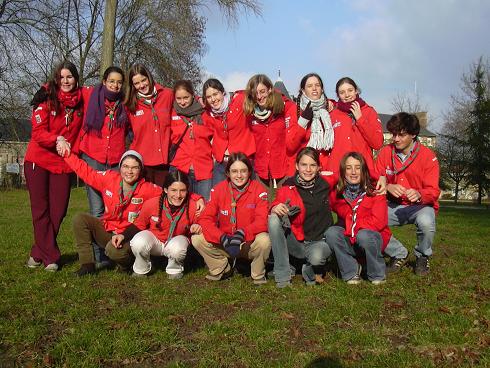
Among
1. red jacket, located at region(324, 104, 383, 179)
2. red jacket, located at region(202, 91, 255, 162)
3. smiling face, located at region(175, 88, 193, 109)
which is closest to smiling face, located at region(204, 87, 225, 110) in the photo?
red jacket, located at region(202, 91, 255, 162)

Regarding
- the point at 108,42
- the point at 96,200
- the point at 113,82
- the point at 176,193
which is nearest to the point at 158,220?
the point at 176,193

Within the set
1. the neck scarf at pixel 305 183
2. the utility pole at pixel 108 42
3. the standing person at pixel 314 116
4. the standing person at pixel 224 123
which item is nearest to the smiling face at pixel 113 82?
the standing person at pixel 224 123

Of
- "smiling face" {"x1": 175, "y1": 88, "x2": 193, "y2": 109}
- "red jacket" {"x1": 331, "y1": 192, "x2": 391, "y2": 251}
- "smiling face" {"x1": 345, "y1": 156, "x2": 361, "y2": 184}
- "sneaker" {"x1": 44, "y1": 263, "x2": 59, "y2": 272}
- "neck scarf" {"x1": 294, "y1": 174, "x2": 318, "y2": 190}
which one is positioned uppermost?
"smiling face" {"x1": 175, "y1": 88, "x2": 193, "y2": 109}

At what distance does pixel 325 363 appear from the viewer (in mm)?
3396

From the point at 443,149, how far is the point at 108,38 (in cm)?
3730

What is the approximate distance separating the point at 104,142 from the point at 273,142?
7.16 feet

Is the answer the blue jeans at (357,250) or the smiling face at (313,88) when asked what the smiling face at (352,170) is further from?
the smiling face at (313,88)

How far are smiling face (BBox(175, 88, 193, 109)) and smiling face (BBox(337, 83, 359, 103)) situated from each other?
1.94m

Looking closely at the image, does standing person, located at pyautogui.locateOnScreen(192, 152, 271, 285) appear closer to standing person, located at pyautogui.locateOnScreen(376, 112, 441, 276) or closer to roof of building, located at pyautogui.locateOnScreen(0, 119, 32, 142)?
standing person, located at pyautogui.locateOnScreen(376, 112, 441, 276)

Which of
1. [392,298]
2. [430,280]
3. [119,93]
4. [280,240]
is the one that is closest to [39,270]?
[119,93]

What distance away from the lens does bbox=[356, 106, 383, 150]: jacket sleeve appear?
234 inches

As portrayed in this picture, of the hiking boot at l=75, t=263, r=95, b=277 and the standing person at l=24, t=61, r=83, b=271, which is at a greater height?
the standing person at l=24, t=61, r=83, b=271

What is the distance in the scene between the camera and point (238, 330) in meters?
4.05

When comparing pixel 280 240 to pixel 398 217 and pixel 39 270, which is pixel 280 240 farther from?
pixel 39 270
